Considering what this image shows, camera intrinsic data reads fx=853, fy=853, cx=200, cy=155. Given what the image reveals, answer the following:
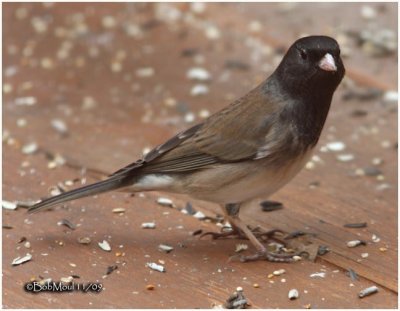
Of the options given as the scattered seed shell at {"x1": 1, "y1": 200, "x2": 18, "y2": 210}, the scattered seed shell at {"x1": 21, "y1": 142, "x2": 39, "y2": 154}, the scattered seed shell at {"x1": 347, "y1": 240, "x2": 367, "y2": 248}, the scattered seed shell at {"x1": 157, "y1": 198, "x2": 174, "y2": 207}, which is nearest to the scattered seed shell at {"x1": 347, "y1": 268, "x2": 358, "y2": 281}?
the scattered seed shell at {"x1": 347, "y1": 240, "x2": 367, "y2": 248}

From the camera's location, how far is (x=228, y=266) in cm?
357

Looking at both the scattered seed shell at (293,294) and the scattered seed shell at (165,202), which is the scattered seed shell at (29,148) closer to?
the scattered seed shell at (165,202)

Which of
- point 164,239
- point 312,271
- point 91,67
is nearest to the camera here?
point 312,271

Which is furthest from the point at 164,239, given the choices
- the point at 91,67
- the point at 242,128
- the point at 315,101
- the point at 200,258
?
the point at 91,67

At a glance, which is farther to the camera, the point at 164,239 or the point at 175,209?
the point at 175,209

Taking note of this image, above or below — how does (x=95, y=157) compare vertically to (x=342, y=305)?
above

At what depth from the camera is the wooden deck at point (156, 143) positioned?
3.39m

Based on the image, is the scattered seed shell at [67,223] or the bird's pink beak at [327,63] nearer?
the bird's pink beak at [327,63]

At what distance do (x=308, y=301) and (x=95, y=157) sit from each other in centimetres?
176

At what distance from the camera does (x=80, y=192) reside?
12.2 feet

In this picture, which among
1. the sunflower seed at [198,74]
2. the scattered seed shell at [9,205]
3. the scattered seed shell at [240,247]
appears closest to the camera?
the scattered seed shell at [240,247]

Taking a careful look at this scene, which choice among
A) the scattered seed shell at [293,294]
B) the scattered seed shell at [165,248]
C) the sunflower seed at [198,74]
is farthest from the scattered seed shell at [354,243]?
the sunflower seed at [198,74]

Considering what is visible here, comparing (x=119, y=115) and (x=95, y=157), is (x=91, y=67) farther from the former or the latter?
(x=95, y=157)

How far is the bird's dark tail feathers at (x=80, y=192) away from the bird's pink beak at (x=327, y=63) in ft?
3.27
